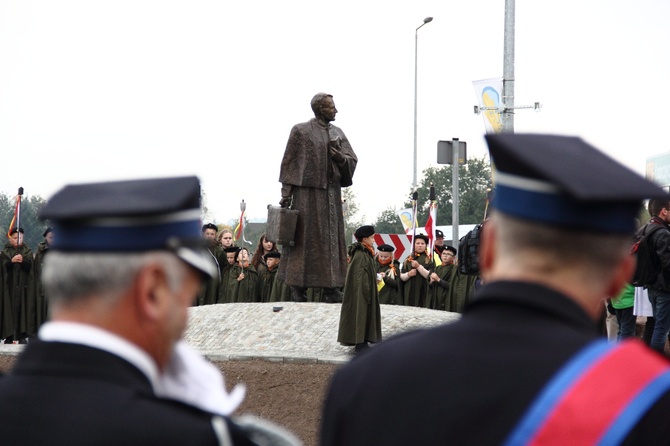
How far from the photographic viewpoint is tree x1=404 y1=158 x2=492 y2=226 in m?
79.3

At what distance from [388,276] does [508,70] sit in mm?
4005

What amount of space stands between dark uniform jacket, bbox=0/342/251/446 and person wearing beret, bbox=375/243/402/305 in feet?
46.8

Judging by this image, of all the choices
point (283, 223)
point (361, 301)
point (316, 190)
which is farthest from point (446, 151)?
point (361, 301)

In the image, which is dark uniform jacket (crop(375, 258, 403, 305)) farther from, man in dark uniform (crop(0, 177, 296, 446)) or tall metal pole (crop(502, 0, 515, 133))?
man in dark uniform (crop(0, 177, 296, 446))

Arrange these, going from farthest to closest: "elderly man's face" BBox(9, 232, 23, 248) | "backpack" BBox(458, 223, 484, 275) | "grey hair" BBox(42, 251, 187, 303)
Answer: "elderly man's face" BBox(9, 232, 23, 248) → "backpack" BBox(458, 223, 484, 275) → "grey hair" BBox(42, 251, 187, 303)

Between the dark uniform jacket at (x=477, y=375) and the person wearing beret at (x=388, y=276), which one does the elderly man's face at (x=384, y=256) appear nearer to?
the person wearing beret at (x=388, y=276)

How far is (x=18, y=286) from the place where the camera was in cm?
1645

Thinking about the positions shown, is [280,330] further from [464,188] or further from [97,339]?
[464,188]

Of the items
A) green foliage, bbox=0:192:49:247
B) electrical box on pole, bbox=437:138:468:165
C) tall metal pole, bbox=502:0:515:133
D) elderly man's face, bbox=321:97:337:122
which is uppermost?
tall metal pole, bbox=502:0:515:133

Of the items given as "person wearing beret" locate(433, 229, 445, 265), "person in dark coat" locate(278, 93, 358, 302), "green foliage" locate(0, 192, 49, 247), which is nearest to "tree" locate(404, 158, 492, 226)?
"green foliage" locate(0, 192, 49, 247)

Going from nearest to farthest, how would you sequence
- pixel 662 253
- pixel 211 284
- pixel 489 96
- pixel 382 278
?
pixel 662 253 < pixel 489 96 < pixel 211 284 < pixel 382 278

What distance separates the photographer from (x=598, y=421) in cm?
151

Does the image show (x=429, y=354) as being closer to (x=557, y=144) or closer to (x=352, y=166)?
(x=557, y=144)

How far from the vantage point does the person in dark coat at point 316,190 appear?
12555 millimetres
